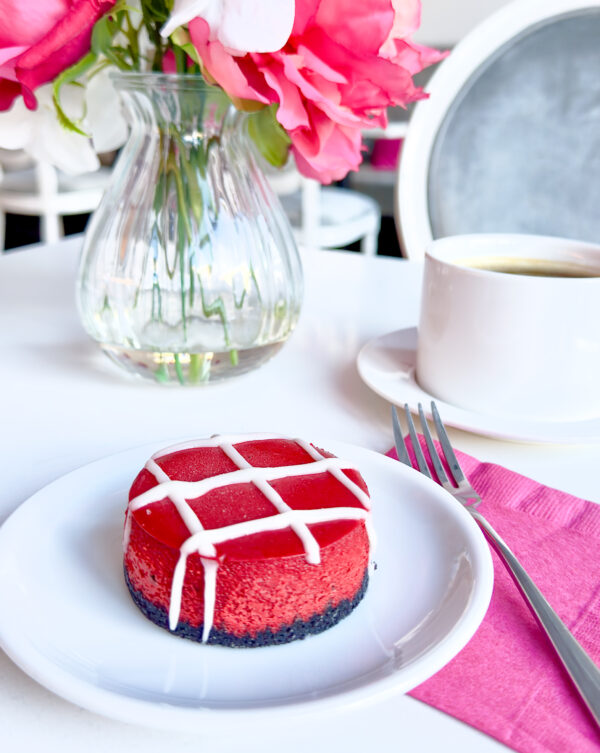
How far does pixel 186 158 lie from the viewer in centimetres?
56

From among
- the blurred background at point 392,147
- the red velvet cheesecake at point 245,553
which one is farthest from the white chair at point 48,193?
the red velvet cheesecake at point 245,553

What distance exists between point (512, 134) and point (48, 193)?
175cm

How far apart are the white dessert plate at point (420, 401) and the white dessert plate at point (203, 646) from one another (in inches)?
4.2

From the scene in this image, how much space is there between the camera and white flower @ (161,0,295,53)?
0.41 m

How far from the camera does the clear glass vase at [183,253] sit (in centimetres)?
56

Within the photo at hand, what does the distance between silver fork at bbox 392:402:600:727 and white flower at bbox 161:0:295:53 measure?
24cm

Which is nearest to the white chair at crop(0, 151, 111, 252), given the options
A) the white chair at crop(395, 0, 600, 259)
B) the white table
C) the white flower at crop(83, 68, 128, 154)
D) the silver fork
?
the white chair at crop(395, 0, 600, 259)

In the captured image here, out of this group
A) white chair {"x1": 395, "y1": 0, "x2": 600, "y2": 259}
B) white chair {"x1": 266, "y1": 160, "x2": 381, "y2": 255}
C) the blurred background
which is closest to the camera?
white chair {"x1": 395, "y1": 0, "x2": 600, "y2": 259}

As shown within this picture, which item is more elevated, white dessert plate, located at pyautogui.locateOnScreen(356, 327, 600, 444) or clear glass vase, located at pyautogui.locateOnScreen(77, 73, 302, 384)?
clear glass vase, located at pyautogui.locateOnScreen(77, 73, 302, 384)

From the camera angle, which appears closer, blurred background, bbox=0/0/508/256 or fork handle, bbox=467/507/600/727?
fork handle, bbox=467/507/600/727

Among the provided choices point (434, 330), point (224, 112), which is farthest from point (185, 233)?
point (434, 330)

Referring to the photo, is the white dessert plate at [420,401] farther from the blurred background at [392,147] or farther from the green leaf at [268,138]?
the blurred background at [392,147]

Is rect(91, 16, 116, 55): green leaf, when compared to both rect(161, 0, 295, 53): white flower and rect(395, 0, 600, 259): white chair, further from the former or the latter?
rect(395, 0, 600, 259): white chair

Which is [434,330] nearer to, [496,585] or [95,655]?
[496,585]
